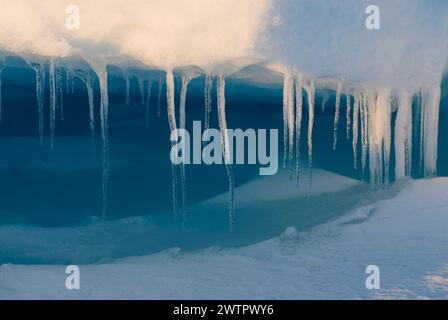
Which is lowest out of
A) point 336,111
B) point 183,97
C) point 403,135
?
point 403,135

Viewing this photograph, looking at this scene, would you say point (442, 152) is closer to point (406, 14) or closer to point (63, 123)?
point (406, 14)

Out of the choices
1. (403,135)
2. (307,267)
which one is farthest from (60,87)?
(403,135)

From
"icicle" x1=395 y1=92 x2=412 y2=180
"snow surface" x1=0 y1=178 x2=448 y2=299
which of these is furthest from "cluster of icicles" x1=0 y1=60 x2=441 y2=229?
"snow surface" x1=0 y1=178 x2=448 y2=299

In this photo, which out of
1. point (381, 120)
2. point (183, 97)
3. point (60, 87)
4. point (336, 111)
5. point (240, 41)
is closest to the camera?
point (240, 41)

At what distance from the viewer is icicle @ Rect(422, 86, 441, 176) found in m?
6.55

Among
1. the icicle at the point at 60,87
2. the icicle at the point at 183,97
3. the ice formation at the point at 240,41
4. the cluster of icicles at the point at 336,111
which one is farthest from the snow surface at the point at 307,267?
the icicle at the point at 60,87

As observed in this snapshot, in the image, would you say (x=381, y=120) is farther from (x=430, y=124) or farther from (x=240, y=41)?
(x=240, y=41)

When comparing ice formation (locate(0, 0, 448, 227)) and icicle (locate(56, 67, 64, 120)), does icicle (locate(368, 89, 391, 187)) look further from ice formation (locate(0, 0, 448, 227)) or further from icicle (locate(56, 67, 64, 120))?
icicle (locate(56, 67, 64, 120))

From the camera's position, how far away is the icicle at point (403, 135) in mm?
6504

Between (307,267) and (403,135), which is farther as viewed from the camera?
(403,135)

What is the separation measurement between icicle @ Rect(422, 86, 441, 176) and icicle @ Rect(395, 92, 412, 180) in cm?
21

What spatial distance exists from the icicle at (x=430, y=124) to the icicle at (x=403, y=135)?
0.70ft

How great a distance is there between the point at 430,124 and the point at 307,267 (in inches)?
105

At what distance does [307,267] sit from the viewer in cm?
524
